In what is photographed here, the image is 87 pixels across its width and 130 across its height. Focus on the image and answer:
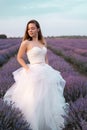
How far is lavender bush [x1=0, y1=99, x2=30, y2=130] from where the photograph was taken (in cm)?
478

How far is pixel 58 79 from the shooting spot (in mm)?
6074

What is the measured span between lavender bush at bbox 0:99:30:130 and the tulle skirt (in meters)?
0.55

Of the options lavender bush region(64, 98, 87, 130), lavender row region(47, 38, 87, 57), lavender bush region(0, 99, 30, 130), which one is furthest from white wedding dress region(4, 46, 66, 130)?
lavender row region(47, 38, 87, 57)

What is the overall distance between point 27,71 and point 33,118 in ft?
2.23

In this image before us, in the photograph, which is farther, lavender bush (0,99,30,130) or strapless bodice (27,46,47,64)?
strapless bodice (27,46,47,64)

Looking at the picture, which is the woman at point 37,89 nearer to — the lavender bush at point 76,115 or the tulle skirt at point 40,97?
the tulle skirt at point 40,97

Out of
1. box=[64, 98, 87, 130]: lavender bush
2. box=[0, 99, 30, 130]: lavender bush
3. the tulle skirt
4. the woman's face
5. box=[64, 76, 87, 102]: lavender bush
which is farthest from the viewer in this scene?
box=[64, 76, 87, 102]: lavender bush

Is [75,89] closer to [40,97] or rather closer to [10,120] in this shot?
[40,97]

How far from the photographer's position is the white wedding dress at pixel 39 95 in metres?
5.75

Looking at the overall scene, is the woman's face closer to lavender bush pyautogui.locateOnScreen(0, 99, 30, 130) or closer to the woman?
the woman

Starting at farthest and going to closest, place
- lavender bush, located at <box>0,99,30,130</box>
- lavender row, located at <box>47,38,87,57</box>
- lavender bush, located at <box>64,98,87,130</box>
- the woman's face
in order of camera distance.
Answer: lavender row, located at <box>47,38,87,57</box>, the woman's face, lavender bush, located at <box>64,98,87,130</box>, lavender bush, located at <box>0,99,30,130</box>

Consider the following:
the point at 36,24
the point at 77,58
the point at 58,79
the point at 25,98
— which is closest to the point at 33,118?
the point at 25,98

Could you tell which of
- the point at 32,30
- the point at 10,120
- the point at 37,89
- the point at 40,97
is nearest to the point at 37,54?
the point at 32,30

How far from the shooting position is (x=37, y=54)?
235 inches
